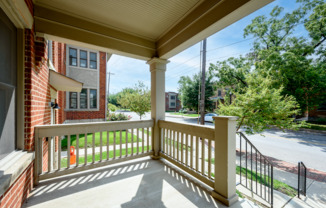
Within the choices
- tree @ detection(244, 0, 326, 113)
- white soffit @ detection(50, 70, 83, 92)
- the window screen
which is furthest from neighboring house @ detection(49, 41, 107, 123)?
tree @ detection(244, 0, 326, 113)

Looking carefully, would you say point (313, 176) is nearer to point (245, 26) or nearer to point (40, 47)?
point (40, 47)

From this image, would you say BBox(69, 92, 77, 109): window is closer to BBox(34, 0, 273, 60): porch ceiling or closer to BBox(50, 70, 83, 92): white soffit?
BBox(50, 70, 83, 92): white soffit

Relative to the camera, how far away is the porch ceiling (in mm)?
1901

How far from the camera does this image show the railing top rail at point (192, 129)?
6.63 ft

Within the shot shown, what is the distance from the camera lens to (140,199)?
1825mm

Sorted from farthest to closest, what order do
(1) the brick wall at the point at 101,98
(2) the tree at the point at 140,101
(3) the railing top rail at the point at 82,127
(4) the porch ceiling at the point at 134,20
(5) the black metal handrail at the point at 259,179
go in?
(2) the tree at the point at 140,101 < (1) the brick wall at the point at 101,98 < (5) the black metal handrail at the point at 259,179 < (3) the railing top rail at the point at 82,127 < (4) the porch ceiling at the point at 134,20

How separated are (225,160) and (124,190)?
147 centimetres

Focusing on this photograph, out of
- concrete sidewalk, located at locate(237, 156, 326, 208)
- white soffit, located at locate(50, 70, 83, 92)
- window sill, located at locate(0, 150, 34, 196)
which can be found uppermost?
white soffit, located at locate(50, 70, 83, 92)

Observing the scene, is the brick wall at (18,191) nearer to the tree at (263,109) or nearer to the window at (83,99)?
the tree at (263,109)

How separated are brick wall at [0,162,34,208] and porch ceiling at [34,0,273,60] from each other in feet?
6.68

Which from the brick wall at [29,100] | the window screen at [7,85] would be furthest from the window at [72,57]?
the window screen at [7,85]

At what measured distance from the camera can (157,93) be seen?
10.5ft

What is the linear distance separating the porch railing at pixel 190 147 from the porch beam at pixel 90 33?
1.69m

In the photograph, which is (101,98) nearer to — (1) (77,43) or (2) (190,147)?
(1) (77,43)
